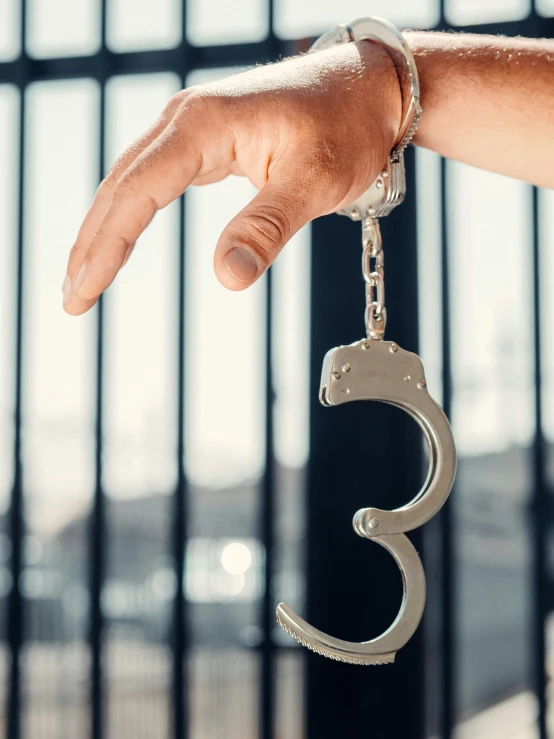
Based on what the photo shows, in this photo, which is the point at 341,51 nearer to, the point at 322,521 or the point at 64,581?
the point at 322,521

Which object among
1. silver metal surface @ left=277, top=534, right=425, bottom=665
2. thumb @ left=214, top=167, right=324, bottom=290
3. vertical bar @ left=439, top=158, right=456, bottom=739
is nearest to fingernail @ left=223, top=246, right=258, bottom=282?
thumb @ left=214, top=167, right=324, bottom=290

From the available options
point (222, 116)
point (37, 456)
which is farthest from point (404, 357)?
point (37, 456)

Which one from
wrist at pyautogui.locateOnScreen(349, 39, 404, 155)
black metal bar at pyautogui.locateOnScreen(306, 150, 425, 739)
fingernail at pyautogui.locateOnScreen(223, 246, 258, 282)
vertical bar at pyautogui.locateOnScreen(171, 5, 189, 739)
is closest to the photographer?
fingernail at pyautogui.locateOnScreen(223, 246, 258, 282)

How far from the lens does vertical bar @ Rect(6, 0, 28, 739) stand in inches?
56.6

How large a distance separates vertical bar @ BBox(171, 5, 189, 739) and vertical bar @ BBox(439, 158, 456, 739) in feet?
1.39

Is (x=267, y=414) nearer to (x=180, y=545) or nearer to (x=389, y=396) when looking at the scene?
(x=180, y=545)

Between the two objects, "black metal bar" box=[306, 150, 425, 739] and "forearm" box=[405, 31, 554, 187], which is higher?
"forearm" box=[405, 31, 554, 187]

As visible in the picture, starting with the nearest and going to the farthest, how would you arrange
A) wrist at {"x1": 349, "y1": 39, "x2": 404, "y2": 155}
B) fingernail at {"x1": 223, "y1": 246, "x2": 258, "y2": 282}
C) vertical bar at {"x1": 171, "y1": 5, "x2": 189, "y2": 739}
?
fingernail at {"x1": 223, "y1": 246, "x2": 258, "y2": 282} → wrist at {"x1": 349, "y1": 39, "x2": 404, "y2": 155} → vertical bar at {"x1": 171, "y1": 5, "x2": 189, "y2": 739}

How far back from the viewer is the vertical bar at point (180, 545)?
4.52 ft

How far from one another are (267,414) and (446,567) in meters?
0.38

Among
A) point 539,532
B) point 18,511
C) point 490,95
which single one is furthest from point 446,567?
point 490,95

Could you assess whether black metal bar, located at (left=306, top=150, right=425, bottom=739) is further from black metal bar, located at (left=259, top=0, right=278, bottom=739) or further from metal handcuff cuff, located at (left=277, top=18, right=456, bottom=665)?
metal handcuff cuff, located at (left=277, top=18, right=456, bottom=665)

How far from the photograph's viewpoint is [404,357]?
24.1 inches

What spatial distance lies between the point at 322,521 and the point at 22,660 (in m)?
0.60
